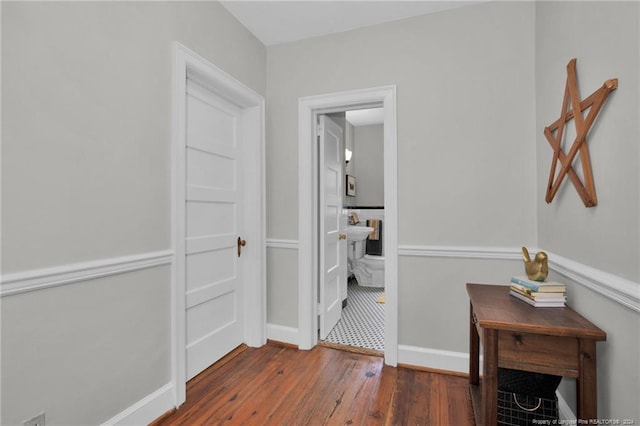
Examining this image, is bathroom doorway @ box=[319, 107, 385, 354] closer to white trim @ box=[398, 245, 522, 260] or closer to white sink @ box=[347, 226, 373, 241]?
white sink @ box=[347, 226, 373, 241]

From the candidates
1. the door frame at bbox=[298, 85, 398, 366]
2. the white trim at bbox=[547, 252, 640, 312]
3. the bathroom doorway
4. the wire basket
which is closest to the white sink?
the bathroom doorway

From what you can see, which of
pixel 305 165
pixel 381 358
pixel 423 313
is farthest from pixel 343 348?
pixel 305 165

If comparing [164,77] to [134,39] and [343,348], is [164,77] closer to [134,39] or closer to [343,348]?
[134,39]

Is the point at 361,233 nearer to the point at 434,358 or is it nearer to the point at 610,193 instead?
the point at 434,358

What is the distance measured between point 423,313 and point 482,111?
1.48 metres

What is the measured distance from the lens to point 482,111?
219 cm

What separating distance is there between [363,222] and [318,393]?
333 centimetres

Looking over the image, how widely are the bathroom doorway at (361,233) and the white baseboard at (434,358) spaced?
0.86 feet

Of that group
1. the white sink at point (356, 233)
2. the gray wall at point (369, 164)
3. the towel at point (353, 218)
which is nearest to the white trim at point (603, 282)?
the white sink at point (356, 233)

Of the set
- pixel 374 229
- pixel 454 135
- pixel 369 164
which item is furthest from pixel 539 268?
pixel 369 164

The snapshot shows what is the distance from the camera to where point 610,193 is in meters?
1.20

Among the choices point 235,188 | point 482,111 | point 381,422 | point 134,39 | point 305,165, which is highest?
point 134,39

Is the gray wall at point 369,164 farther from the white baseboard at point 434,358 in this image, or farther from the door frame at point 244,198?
the white baseboard at point 434,358

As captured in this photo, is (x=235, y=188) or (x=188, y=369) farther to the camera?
(x=235, y=188)
